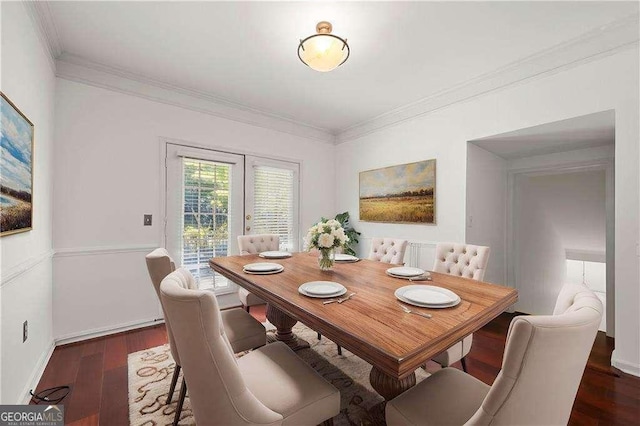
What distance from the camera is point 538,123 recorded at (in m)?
2.52

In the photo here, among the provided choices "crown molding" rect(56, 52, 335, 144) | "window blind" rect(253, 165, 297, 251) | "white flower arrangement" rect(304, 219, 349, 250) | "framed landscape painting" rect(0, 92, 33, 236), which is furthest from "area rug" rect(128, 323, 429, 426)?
"crown molding" rect(56, 52, 335, 144)

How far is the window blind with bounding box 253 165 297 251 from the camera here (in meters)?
3.88

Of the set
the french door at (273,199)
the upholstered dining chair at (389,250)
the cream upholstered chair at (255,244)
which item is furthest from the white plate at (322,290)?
the french door at (273,199)

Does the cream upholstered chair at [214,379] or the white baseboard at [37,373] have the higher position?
the cream upholstered chair at [214,379]

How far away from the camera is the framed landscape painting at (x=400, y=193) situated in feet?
11.2

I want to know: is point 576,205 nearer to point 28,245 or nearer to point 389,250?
point 389,250

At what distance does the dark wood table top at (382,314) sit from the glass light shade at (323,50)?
1529 mm

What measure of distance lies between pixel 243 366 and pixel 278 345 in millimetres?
221

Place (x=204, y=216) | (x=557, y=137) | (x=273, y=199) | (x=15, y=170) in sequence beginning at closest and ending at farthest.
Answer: (x=15, y=170) → (x=557, y=137) → (x=204, y=216) → (x=273, y=199)

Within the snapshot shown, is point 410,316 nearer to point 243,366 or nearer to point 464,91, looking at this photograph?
point 243,366

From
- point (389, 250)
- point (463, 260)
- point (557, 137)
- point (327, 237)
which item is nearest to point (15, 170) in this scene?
point (327, 237)

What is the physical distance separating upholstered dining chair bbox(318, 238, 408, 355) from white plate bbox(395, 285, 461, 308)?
47.0 inches

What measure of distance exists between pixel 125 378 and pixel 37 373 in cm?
61

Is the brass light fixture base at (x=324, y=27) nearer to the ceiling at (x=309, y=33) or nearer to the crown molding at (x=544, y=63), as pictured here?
the ceiling at (x=309, y=33)
